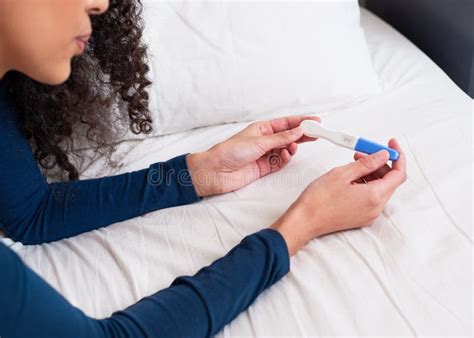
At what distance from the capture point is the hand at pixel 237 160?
0.85 m

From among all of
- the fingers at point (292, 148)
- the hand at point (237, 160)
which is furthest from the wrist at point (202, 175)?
the fingers at point (292, 148)

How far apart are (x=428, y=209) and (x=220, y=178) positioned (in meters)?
0.30

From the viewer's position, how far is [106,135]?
939mm

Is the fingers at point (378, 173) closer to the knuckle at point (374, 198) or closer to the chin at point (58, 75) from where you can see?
the knuckle at point (374, 198)

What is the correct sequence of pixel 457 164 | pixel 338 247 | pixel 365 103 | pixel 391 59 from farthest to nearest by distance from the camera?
pixel 391 59 → pixel 365 103 → pixel 457 164 → pixel 338 247

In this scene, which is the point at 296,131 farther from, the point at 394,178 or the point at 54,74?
the point at 54,74

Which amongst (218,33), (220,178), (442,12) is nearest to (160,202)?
(220,178)

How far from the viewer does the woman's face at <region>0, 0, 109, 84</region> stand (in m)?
0.59

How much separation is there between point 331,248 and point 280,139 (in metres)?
0.21

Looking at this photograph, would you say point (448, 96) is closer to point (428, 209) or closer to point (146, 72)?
point (428, 209)

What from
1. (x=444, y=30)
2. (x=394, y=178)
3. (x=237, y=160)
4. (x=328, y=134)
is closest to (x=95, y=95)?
(x=237, y=160)

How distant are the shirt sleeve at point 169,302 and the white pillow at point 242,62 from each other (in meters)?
0.37

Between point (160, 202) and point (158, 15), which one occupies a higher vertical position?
point (158, 15)

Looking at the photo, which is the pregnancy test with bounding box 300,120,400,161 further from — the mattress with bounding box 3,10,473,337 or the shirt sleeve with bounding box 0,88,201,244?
the shirt sleeve with bounding box 0,88,201,244
